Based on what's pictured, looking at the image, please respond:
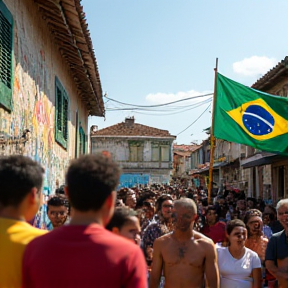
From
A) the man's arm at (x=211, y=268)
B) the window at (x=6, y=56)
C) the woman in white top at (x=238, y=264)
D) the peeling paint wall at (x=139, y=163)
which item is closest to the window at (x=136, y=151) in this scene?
the peeling paint wall at (x=139, y=163)

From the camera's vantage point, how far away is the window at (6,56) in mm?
6367

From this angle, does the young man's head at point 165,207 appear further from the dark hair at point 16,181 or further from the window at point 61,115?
the dark hair at point 16,181

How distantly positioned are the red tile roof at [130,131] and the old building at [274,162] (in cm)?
2898

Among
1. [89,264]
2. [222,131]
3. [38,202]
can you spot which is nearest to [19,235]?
[38,202]

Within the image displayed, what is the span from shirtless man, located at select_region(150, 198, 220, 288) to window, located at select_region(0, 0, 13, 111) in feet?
8.70

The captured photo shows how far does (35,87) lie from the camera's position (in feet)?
28.2

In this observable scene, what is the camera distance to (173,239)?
17.2ft

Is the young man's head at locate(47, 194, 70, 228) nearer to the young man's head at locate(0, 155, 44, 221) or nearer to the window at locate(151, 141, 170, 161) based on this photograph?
the young man's head at locate(0, 155, 44, 221)

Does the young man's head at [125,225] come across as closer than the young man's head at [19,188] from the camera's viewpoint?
No

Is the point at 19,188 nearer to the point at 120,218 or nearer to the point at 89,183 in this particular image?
the point at 89,183

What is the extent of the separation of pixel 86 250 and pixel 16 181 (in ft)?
2.31

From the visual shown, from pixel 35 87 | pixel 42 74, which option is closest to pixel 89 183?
pixel 35 87

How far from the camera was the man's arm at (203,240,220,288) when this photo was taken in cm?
493

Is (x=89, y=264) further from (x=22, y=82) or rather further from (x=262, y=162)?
(x=262, y=162)
